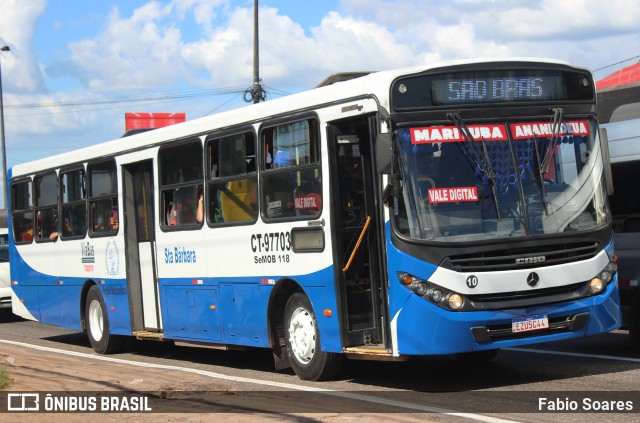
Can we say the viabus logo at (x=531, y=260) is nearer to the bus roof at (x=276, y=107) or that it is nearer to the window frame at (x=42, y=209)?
the bus roof at (x=276, y=107)

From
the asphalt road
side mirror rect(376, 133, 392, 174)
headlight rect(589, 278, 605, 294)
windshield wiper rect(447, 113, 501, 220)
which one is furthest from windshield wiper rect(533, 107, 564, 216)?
the asphalt road

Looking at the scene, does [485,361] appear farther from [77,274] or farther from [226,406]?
[77,274]

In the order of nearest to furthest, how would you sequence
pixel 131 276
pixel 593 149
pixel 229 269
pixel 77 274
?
1. pixel 593 149
2. pixel 229 269
3. pixel 131 276
4. pixel 77 274

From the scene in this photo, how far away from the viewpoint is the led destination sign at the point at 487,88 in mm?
10812

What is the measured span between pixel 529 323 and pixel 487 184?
4.58ft

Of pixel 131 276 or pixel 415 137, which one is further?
pixel 131 276

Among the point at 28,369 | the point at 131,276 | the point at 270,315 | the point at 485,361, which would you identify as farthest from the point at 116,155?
the point at 485,361

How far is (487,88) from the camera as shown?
1102cm

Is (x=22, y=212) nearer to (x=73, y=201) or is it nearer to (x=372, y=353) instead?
(x=73, y=201)

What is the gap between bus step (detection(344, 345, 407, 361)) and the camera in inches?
431

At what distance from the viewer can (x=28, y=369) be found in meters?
14.3

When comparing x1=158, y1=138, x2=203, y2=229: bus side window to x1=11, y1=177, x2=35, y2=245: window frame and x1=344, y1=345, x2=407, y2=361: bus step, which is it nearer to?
x1=344, y1=345, x2=407, y2=361: bus step

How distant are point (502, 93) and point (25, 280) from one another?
12.0m

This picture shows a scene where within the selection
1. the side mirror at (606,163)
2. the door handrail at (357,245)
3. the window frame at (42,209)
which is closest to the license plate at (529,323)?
the side mirror at (606,163)
